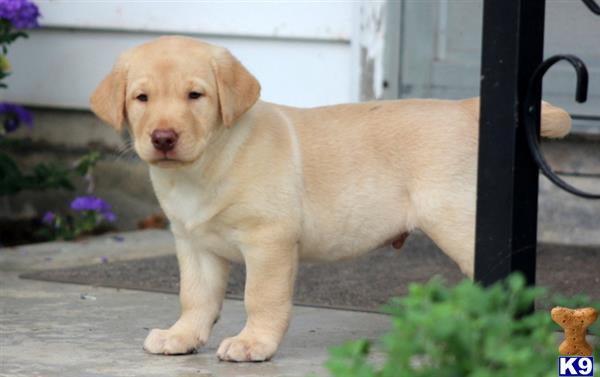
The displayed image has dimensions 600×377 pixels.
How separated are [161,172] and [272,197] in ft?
1.11

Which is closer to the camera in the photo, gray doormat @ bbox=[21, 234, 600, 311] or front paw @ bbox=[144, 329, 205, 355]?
front paw @ bbox=[144, 329, 205, 355]

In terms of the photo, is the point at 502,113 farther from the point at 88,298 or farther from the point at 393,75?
the point at 393,75

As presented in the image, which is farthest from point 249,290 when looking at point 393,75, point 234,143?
point 393,75

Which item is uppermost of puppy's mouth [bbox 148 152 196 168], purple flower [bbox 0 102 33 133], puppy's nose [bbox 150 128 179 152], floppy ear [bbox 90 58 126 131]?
floppy ear [bbox 90 58 126 131]

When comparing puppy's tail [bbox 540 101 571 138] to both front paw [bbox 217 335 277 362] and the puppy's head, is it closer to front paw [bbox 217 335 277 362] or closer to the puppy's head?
the puppy's head

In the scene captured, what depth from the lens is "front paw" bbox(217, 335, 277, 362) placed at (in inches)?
134

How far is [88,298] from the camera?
4.44 metres

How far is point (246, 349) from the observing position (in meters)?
3.40

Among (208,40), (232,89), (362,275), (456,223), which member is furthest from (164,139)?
(208,40)

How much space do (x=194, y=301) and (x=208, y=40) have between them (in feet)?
9.63

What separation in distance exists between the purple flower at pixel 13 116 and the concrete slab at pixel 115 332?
1.48 meters

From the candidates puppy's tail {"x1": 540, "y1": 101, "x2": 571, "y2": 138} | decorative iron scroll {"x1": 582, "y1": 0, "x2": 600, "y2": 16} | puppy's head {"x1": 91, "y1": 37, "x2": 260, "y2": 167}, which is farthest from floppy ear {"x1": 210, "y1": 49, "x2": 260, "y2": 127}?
decorative iron scroll {"x1": 582, "y1": 0, "x2": 600, "y2": 16}

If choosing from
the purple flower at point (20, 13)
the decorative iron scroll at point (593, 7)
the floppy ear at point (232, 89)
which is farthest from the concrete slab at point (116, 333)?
the purple flower at point (20, 13)

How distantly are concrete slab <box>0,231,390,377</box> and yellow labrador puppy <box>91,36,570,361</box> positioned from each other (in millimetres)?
106
